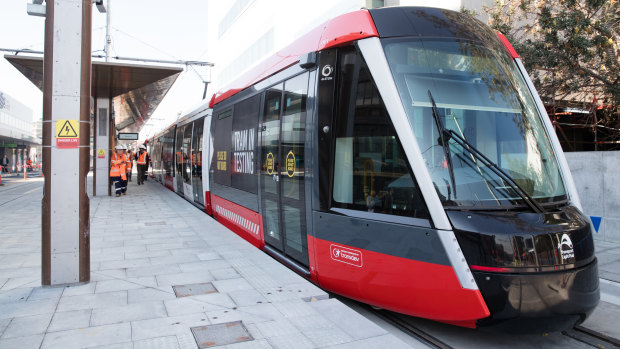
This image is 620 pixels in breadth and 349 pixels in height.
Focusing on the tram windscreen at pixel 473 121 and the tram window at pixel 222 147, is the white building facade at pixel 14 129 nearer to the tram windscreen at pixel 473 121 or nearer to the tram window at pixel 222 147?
the tram window at pixel 222 147

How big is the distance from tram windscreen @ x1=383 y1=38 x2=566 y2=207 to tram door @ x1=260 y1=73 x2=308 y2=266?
1.41 meters

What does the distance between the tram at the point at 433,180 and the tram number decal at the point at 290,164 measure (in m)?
0.04

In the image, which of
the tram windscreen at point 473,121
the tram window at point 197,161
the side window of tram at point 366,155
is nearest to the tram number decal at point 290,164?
the side window of tram at point 366,155

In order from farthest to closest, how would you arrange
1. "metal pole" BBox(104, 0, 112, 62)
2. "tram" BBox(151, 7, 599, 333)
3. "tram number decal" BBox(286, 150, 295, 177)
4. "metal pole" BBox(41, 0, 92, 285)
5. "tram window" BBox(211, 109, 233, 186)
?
"metal pole" BBox(104, 0, 112, 62)
"tram window" BBox(211, 109, 233, 186)
"tram number decal" BBox(286, 150, 295, 177)
"metal pole" BBox(41, 0, 92, 285)
"tram" BBox(151, 7, 599, 333)

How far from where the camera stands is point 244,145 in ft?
23.8

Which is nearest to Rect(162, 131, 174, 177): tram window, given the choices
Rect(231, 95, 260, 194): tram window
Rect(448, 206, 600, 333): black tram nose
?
Rect(231, 95, 260, 194): tram window

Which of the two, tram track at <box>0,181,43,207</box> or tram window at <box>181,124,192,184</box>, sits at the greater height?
tram window at <box>181,124,192,184</box>

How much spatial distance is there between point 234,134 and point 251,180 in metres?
1.45

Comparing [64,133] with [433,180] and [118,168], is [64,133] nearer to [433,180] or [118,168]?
[433,180]

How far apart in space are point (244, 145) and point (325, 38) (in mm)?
3004

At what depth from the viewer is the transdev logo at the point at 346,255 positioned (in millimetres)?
4137

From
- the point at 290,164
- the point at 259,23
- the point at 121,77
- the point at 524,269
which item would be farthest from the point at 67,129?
the point at 259,23

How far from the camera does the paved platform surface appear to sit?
3.20m

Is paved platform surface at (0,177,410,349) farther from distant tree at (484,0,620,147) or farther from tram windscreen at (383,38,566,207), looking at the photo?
distant tree at (484,0,620,147)
